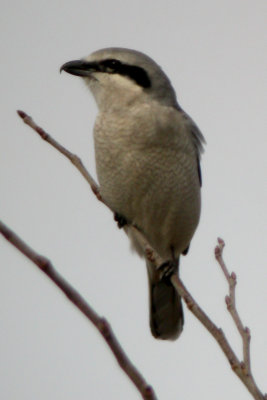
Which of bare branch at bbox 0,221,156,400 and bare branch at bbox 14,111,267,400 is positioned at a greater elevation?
bare branch at bbox 0,221,156,400

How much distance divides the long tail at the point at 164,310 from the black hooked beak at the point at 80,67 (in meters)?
1.33

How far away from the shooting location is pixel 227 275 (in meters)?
2.40

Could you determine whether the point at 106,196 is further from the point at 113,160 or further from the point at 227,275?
the point at 227,275

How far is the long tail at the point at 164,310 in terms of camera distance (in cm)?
473

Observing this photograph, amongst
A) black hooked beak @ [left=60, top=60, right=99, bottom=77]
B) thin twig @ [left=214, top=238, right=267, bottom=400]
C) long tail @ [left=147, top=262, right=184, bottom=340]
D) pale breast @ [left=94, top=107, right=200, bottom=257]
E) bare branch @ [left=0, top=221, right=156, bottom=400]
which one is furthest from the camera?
long tail @ [left=147, top=262, right=184, bottom=340]

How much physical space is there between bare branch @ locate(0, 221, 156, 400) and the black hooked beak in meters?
2.57

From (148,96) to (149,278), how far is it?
4.10 feet

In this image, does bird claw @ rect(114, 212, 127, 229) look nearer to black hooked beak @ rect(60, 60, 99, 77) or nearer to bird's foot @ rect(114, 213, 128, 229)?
bird's foot @ rect(114, 213, 128, 229)

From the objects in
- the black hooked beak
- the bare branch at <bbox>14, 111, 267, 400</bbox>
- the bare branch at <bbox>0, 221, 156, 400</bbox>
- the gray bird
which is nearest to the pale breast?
the gray bird

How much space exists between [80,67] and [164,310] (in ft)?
5.38

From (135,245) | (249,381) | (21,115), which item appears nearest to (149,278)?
(135,245)

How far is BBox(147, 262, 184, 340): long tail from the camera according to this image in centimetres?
473

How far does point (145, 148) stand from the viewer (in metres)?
3.87

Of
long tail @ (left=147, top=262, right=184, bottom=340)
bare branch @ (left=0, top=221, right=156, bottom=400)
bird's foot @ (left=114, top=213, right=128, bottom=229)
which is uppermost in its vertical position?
bare branch @ (left=0, top=221, right=156, bottom=400)
